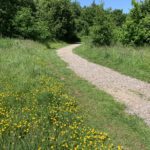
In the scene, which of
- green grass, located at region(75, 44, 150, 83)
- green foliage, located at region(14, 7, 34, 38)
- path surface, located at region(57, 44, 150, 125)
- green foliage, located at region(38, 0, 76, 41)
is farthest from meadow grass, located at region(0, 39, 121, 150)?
green foliage, located at region(38, 0, 76, 41)

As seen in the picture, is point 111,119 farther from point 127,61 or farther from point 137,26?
point 137,26

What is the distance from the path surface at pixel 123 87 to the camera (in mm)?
7988

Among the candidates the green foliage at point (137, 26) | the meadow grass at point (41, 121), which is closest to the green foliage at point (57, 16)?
the green foliage at point (137, 26)

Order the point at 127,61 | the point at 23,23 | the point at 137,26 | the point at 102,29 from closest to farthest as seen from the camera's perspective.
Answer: the point at 127,61
the point at 137,26
the point at 102,29
the point at 23,23

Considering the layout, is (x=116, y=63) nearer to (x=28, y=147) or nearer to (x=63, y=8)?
(x=28, y=147)

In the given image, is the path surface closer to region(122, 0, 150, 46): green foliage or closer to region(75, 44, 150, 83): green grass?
region(75, 44, 150, 83): green grass

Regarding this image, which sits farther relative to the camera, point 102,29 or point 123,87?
point 102,29

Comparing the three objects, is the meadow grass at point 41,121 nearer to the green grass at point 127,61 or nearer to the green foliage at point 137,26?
the green grass at point 127,61

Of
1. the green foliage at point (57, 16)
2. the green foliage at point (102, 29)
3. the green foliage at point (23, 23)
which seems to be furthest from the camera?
the green foliage at point (57, 16)

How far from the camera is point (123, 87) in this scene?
10.3 meters

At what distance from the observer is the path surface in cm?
799

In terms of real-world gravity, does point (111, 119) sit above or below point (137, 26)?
below

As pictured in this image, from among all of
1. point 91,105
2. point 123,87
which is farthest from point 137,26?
point 91,105

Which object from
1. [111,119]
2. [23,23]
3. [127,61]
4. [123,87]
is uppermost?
[23,23]
